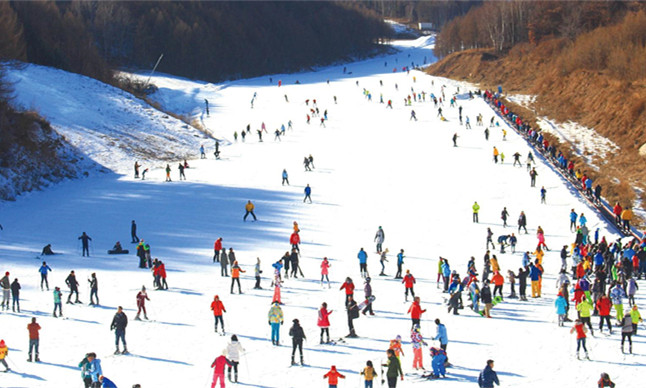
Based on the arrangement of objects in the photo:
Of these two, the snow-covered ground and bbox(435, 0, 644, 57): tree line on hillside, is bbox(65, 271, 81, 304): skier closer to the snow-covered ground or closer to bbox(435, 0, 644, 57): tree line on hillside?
the snow-covered ground

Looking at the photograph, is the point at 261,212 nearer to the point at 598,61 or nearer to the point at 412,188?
the point at 412,188

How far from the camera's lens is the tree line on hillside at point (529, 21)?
78.5m

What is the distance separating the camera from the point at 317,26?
135m

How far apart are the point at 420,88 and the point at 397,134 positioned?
880 inches

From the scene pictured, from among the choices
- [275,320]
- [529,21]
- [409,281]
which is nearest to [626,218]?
[409,281]

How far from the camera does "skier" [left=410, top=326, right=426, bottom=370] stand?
14.7 metres

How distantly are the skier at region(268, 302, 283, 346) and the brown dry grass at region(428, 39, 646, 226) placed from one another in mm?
22992

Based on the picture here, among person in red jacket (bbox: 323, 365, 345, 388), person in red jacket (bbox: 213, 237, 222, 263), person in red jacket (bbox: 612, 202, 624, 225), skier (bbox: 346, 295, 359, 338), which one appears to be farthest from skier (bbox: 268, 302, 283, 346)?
person in red jacket (bbox: 612, 202, 624, 225)

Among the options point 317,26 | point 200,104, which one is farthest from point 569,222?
point 317,26

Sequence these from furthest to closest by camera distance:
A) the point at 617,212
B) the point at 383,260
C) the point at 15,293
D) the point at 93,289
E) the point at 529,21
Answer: the point at 529,21 < the point at 617,212 < the point at 383,260 < the point at 93,289 < the point at 15,293

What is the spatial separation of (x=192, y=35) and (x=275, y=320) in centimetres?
9383

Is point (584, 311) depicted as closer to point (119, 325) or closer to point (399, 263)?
point (399, 263)

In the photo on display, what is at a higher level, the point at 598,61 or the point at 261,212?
the point at 598,61

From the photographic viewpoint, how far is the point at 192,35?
104438 mm
